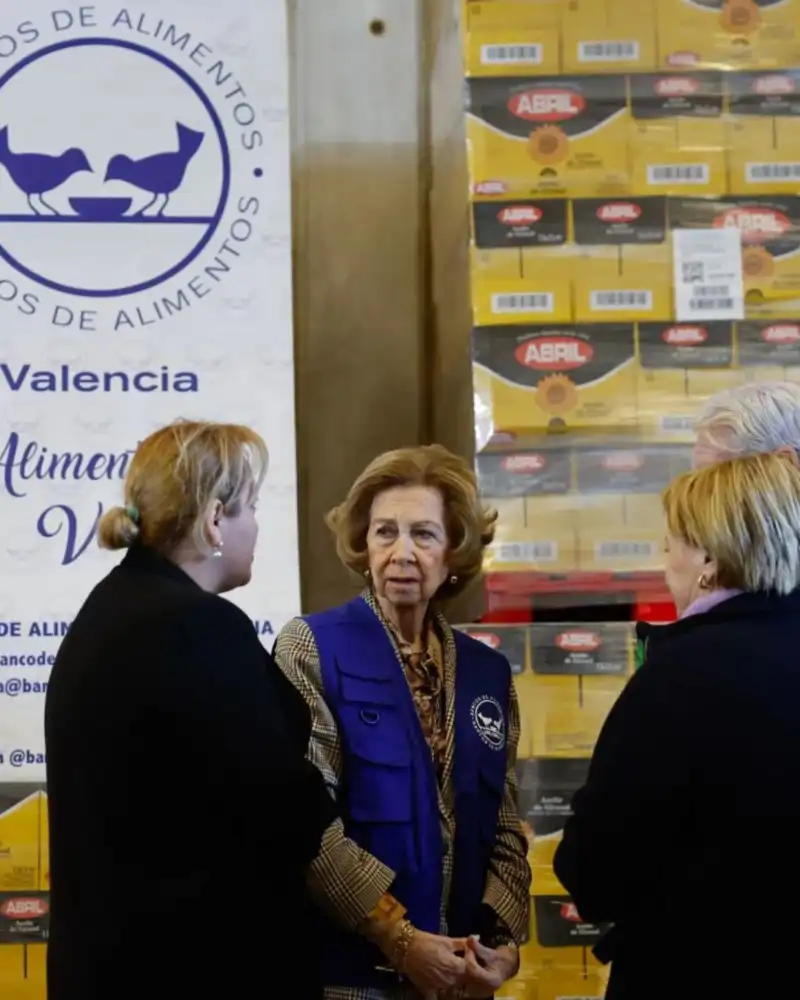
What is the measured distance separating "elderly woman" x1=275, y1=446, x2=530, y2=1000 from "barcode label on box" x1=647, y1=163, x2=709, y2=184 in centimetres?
77

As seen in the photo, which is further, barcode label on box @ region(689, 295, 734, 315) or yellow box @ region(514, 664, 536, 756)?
barcode label on box @ region(689, 295, 734, 315)

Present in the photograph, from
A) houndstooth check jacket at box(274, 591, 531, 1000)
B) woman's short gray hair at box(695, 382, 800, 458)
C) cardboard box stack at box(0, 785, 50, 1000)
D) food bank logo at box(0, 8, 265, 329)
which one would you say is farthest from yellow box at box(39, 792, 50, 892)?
woman's short gray hair at box(695, 382, 800, 458)

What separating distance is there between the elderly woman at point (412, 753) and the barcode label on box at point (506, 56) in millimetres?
849

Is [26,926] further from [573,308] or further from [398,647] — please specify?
[573,308]

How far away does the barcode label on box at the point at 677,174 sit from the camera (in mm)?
2299

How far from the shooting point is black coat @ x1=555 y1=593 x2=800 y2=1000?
1204 millimetres

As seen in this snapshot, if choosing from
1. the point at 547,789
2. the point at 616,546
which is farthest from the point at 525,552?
the point at 547,789

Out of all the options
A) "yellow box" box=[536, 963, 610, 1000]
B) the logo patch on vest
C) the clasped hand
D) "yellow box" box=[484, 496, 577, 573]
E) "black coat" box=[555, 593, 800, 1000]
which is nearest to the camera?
"black coat" box=[555, 593, 800, 1000]

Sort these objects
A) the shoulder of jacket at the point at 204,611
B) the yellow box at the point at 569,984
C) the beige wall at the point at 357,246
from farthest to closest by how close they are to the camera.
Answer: the beige wall at the point at 357,246 < the yellow box at the point at 569,984 < the shoulder of jacket at the point at 204,611

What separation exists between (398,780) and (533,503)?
0.75 metres

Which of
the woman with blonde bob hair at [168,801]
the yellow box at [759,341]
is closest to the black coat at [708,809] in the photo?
the woman with blonde bob hair at [168,801]

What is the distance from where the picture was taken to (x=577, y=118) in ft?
7.55

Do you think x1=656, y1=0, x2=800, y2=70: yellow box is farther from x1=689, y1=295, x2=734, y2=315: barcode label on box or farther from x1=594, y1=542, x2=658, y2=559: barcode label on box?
x1=594, y1=542, x2=658, y2=559: barcode label on box

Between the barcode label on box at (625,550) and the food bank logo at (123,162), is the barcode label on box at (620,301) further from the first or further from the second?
the food bank logo at (123,162)
